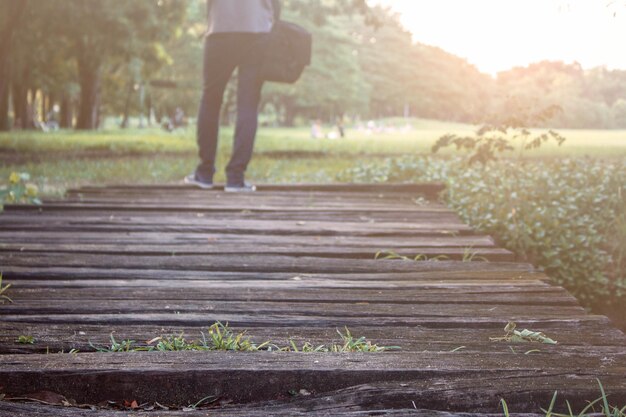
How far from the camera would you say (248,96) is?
6598 millimetres

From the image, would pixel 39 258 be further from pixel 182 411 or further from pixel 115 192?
pixel 115 192

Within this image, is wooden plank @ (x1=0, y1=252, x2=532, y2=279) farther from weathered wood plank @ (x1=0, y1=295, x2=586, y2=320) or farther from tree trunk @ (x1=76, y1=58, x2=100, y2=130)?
tree trunk @ (x1=76, y1=58, x2=100, y2=130)

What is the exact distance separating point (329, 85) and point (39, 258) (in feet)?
154

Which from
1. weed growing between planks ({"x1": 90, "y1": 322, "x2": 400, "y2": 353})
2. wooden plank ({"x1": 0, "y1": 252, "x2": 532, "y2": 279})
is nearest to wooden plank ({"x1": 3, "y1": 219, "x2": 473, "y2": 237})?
wooden plank ({"x1": 0, "y1": 252, "x2": 532, "y2": 279})

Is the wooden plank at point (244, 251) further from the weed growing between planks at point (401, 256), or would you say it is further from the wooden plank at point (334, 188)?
the wooden plank at point (334, 188)

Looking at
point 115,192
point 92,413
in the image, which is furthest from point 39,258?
point 115,192

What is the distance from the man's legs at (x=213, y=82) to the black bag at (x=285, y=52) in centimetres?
31

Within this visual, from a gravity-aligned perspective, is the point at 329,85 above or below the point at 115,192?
above

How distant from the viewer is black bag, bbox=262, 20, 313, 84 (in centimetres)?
669

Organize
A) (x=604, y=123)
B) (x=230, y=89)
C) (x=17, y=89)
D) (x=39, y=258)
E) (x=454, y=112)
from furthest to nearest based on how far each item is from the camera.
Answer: (x=454, y=112), (x=230, y=89), (x=17, y=89), (x=604, y=123), (x=39, y=258)

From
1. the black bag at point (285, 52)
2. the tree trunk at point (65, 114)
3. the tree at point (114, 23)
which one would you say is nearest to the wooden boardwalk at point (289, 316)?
the black bag at point (285, 52)

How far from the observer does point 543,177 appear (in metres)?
7.42

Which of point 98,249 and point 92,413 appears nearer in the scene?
point 92,413

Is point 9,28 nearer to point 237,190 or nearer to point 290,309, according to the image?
point 237,190
